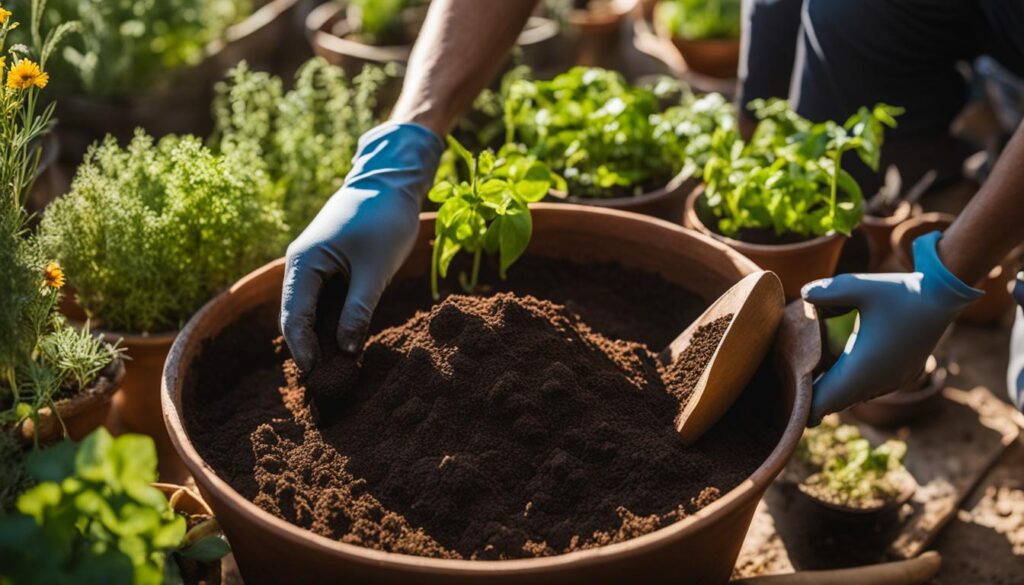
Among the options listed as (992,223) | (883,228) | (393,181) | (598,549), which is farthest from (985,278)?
(598,549)

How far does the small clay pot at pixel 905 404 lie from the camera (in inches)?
96.4

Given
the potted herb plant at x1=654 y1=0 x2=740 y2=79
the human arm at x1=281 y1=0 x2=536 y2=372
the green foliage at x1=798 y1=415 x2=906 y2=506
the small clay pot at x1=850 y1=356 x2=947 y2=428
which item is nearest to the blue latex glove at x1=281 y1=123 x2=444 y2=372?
the human arm at x1=281 y1=0 x2=536 y2=372

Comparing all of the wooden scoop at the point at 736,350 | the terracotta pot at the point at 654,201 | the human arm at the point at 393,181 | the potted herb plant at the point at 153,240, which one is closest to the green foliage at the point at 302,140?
the potted herb plant at the point at 153,240

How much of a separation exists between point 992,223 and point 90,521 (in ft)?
5.33

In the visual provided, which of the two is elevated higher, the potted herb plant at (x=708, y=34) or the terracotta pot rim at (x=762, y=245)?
the terracotta pot rim at (x=762, y=245)

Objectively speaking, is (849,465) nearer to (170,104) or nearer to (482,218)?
(482,218)

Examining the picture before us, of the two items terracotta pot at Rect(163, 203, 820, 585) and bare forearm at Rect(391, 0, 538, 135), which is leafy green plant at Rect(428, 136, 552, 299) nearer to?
terracotta pot at Rect(163, 203, 820, 585)

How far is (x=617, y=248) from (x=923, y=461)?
38.8 inches

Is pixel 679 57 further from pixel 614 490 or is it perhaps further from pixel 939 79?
pixel 614 490

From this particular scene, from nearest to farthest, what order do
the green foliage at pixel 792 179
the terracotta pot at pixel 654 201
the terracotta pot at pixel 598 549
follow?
the terracotta pot at pixel 598 549
the green foliage at pixel 792 179
the terracotta pot at pixel 654 201

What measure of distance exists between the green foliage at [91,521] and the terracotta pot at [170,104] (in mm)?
2098

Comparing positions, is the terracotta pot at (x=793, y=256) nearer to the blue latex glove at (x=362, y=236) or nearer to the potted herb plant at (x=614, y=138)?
the potted herb plant at (x=614, y=138)

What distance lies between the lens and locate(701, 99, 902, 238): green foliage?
7.00 feet

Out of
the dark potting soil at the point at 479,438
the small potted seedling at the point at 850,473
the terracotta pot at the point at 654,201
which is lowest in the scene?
the small potted seedling at the point at 850,473
